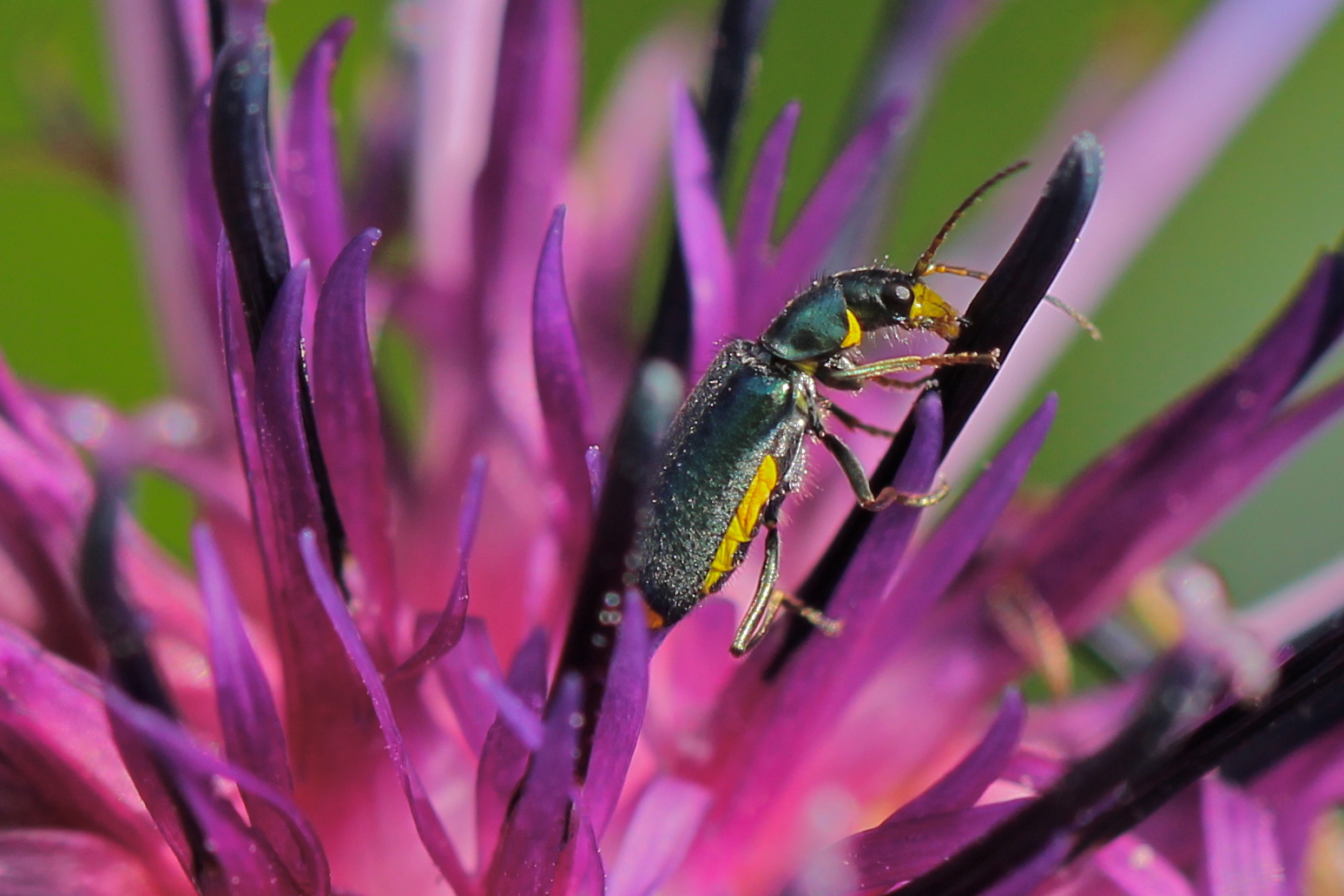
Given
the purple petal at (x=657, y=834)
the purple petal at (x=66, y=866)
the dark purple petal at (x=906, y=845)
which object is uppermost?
the dark purple petal at (x=906, y=845)

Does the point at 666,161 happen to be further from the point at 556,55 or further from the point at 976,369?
the point at 976,369

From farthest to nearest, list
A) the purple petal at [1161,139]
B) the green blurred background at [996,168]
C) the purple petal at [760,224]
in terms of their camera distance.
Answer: the green blurred background at [996,168]
the purple petal at [1161,139]
the purple petal at [760,224]

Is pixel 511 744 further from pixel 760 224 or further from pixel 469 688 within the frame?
pixel 760 224

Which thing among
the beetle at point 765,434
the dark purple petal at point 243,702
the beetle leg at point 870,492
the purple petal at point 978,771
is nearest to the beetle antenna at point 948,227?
the beetle at point 765,434

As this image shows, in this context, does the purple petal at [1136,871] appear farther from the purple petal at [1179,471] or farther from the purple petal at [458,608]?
the purple petal at [458,608]

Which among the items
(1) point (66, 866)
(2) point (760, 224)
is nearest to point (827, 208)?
(2) point (760, 224)

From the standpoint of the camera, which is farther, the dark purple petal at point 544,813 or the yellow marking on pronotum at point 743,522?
the yellow marking on pronotum at point 743,522
